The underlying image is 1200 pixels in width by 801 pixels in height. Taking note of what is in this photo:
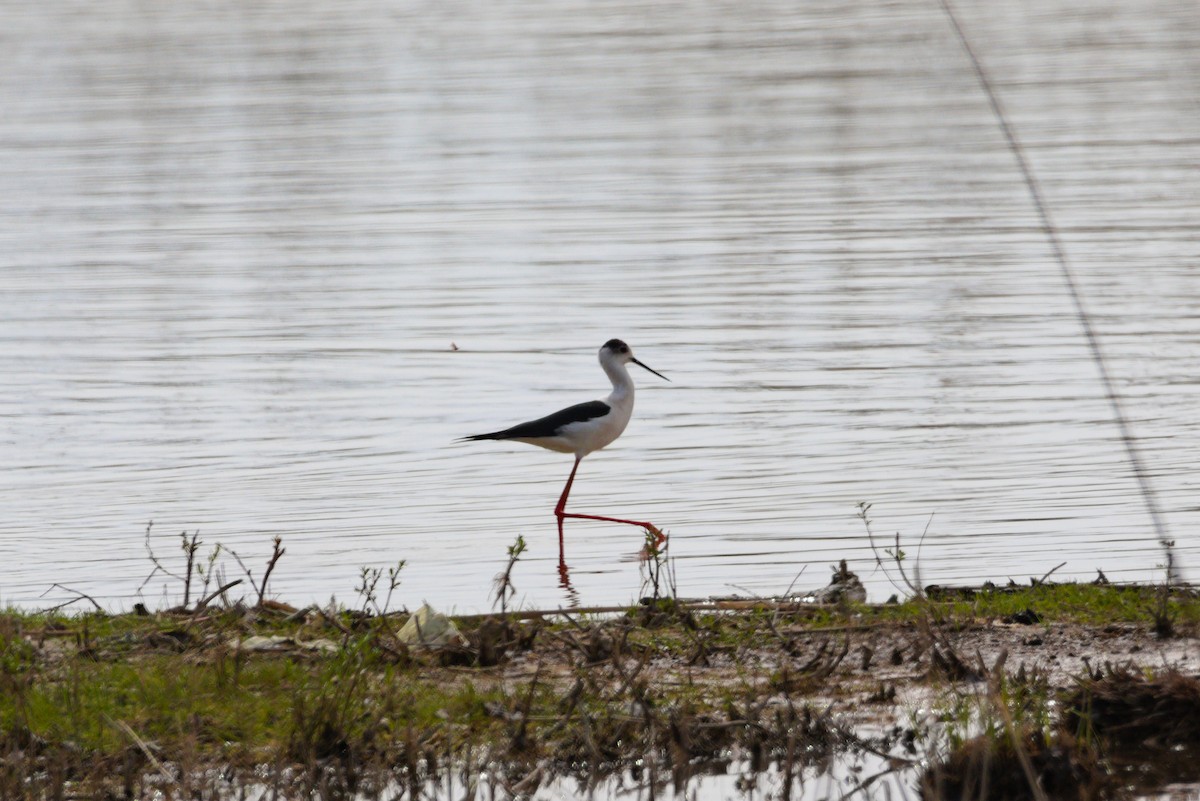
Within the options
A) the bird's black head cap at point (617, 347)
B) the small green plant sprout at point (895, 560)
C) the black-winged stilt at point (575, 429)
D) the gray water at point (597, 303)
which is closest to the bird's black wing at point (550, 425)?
the black-winged stilt at point (575, 429)

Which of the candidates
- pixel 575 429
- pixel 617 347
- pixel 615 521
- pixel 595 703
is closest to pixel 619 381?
pixel 617 347

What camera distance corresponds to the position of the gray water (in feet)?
30.1

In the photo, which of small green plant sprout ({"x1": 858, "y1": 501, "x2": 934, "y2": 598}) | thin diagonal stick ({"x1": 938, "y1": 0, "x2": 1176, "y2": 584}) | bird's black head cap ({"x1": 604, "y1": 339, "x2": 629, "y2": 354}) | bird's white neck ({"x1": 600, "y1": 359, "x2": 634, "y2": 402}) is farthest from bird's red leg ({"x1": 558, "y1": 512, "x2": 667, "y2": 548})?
thin diagonal stick ({"x1": 938, "y1": 0, "x2": 1176, "y2": 584})

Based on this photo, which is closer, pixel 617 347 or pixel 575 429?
pixel 575 429

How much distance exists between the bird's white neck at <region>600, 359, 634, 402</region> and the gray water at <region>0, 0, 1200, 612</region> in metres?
0.54

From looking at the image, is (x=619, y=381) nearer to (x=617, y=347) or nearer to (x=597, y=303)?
(x=617, y=347)

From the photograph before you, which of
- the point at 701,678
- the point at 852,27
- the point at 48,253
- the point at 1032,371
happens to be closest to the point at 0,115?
the point at 48,253

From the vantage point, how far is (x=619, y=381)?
10.3 m

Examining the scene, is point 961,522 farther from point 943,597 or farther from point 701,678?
point 701,678

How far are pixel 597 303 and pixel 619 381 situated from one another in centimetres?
470

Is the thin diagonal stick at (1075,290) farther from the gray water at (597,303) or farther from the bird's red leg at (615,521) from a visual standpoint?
the bird's red leg at (615,521)

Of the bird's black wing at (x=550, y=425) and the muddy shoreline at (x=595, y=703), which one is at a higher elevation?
the bird's black wing at (x=550, y=425)

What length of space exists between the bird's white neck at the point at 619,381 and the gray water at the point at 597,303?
536 millimetres

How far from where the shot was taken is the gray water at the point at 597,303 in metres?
9.16
